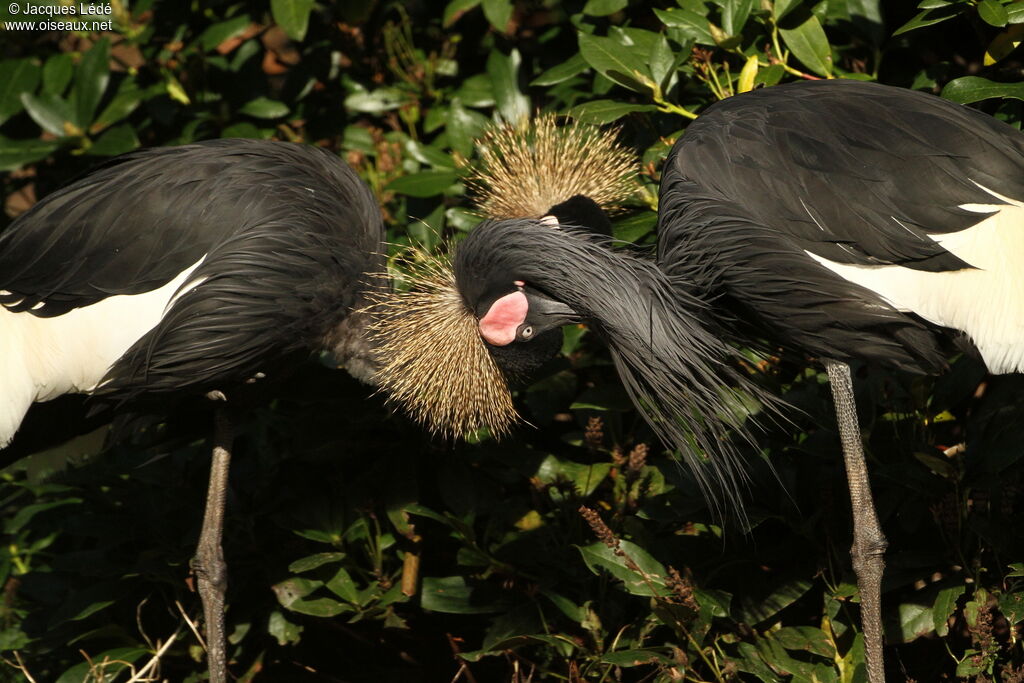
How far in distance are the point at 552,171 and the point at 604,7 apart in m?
0.41

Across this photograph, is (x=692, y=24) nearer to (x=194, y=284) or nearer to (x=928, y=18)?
(x=928, y=18)

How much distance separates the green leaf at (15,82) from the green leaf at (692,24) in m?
1.62

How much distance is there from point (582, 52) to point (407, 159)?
668 mm

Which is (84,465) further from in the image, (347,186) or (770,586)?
(770,586)

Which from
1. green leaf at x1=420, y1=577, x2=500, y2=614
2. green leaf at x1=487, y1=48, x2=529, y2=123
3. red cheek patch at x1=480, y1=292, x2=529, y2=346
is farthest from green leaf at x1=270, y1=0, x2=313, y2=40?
green leaf at x1=420, y1=577, x2=500, y2=614

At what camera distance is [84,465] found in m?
2.72

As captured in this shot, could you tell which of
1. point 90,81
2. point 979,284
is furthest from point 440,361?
point 90,81

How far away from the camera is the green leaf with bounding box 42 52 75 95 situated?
9.20ft

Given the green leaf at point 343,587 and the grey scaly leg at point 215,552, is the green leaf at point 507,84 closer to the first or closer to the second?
the grey scaly leg at point 215,552

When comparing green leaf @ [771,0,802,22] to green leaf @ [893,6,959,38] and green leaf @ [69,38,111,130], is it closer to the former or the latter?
green leaf @ [893,6,959,38]

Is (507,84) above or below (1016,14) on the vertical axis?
below

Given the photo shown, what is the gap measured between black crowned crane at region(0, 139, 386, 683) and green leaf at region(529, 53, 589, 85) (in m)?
0.50

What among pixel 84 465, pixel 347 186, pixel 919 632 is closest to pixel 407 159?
pixel 347 186

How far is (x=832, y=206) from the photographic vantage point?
1866mm
